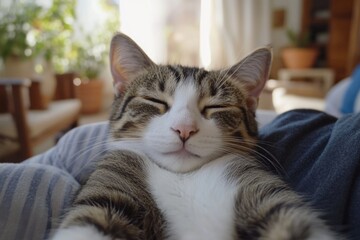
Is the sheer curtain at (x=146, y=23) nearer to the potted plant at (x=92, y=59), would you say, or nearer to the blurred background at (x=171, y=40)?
the blurred background at (x=171, y=40)

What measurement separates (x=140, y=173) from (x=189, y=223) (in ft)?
0.51

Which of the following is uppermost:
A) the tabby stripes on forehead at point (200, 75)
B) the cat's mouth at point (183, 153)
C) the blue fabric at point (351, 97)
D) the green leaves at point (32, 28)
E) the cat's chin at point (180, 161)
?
the green leaves at point (32, 28)

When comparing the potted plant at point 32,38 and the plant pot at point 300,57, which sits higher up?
the potted plant at point 32,38

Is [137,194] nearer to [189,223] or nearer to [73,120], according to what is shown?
[189,223]

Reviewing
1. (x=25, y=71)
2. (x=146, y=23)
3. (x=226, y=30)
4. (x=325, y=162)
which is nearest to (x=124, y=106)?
(x=325, y=162)

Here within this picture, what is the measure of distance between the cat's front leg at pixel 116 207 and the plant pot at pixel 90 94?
111 inches

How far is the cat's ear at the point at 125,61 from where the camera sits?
2.70 feet

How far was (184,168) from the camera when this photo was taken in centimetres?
67

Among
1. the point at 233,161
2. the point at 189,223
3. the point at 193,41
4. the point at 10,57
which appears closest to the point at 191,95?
the point at 233,161

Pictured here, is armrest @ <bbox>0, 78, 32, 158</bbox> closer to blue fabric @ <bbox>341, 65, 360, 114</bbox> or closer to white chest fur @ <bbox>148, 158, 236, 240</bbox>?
white chest fur @ <bbox>148, 158, 236, 240</bbox>

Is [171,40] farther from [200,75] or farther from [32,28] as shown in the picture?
Answer: [200,75]

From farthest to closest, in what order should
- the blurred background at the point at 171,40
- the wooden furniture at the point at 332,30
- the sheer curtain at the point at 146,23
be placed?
the wooden furniture at the point at 332,30
the sheer curtain at the point at 146,23
the blurred background at the point at 171,40

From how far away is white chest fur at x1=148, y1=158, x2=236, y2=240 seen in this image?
56cm

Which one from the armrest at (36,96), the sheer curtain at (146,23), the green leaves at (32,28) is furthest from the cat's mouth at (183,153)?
the sheer curtain at (146,23)
